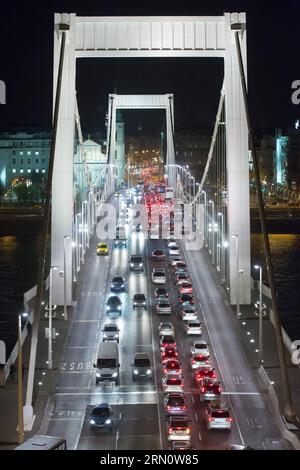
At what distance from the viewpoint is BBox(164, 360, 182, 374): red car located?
17.4m

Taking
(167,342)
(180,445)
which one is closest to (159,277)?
(167,342)

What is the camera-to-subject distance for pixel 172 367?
57.9 feet

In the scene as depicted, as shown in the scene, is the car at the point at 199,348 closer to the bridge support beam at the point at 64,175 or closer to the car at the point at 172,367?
the car at the point at 172,367

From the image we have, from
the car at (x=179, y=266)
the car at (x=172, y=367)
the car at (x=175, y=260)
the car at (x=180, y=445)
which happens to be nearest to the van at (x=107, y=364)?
the car at (x=172, y=367)

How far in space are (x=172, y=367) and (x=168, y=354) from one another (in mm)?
1117

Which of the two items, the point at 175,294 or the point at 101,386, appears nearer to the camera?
the point at 101,386

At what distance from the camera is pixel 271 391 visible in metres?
16.1

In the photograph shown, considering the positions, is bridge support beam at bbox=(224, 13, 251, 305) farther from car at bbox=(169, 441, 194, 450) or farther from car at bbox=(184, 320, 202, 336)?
car at bbox=(169, 441, 194, 450)

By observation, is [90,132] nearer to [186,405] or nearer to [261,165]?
[261,165]

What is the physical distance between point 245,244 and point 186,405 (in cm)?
849

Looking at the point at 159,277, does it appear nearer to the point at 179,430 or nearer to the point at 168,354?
the point at 168,354

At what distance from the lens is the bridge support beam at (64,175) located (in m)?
23.3

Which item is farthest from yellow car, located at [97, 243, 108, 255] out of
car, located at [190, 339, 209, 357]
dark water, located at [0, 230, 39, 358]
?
car, located at [190, 339, 209, 357]

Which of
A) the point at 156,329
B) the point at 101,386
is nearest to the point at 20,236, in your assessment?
the point at 156,329
